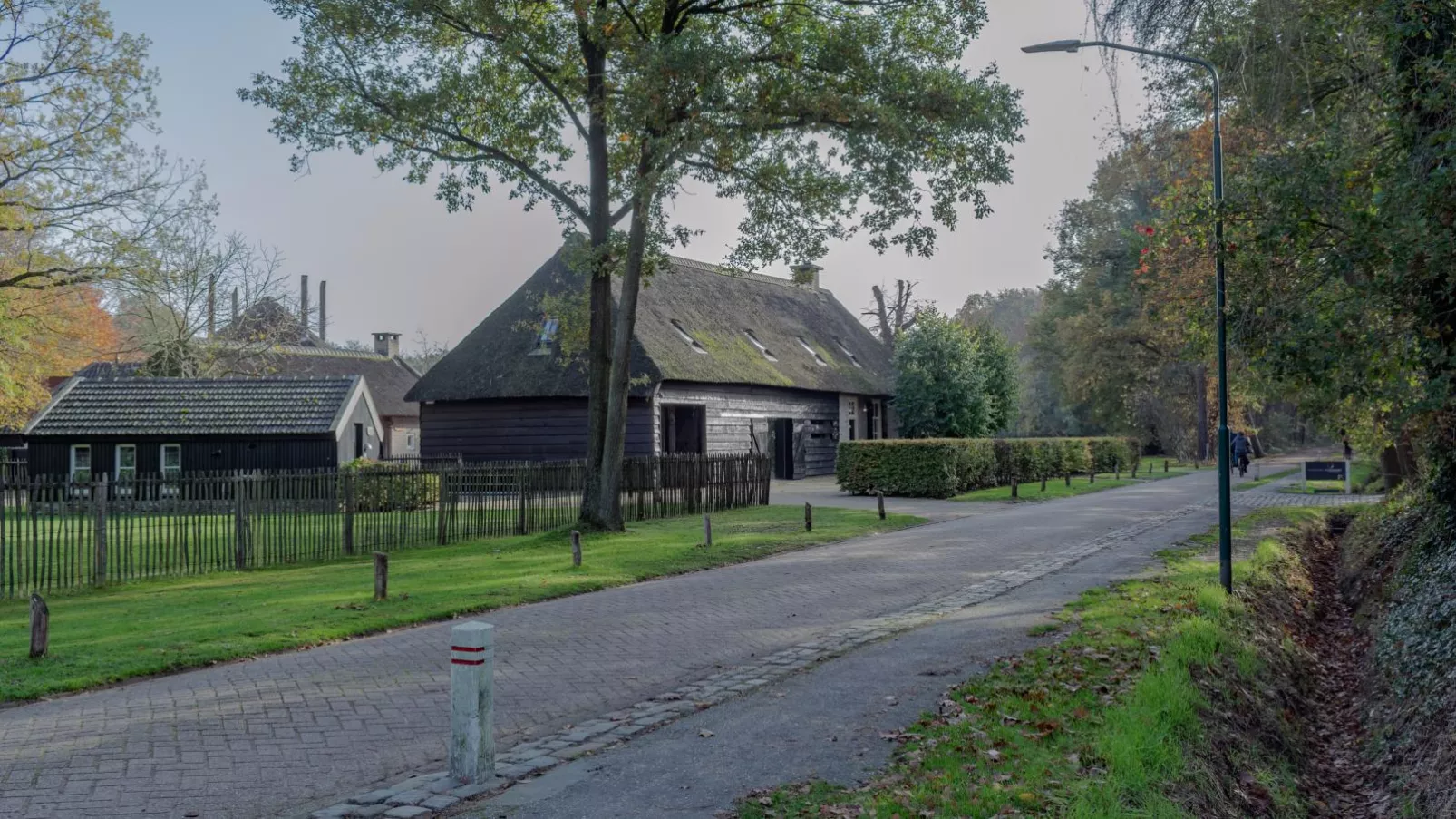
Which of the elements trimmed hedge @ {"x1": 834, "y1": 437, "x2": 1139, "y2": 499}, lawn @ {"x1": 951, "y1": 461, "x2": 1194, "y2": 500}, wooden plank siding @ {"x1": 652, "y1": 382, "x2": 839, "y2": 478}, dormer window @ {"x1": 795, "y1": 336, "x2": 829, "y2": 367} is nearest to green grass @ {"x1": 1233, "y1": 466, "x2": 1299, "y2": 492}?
lawn @ {"x1": 951, "y1": 461, "x2": 1194, "y2": 500}

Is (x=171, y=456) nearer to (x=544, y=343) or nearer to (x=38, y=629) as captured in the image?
(x=544, y=343)

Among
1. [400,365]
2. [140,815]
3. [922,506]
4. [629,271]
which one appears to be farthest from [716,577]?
[400,365]

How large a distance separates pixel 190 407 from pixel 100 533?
1388 cm

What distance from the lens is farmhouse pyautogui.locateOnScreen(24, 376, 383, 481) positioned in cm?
2578

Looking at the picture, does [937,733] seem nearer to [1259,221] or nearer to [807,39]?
[1259,221]

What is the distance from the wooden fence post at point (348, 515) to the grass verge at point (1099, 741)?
1151cm

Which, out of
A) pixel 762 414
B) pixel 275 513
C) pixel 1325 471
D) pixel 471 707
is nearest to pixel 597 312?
pixel 275 513

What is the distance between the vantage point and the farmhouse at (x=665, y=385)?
31844 mm

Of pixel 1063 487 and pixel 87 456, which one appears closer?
pixel 87 456

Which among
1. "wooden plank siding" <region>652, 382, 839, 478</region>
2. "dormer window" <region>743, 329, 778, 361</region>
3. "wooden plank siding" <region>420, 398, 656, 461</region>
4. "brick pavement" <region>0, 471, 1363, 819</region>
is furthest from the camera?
"dormer window" <region>743, 329, 778, 361</region>

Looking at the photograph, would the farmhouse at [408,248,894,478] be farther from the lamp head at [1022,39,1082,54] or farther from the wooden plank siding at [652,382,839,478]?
the lamp head at [1022,39,1082,54]

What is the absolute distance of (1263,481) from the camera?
3503cm

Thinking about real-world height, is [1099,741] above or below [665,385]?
below

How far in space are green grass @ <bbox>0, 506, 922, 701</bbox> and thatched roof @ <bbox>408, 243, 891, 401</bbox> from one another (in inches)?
469
